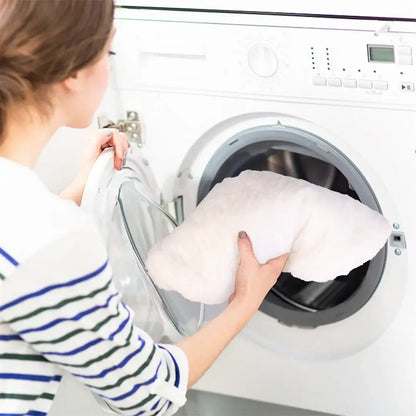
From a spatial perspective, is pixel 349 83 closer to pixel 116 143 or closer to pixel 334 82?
pixel 334 82

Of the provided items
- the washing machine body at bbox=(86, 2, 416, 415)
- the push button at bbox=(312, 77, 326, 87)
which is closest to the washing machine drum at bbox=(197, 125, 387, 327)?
the washing machine body at bbox=(86, 2, 416, 415)

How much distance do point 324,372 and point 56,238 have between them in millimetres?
792

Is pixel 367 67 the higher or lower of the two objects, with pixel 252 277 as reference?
higher

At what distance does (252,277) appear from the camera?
1.21 meters

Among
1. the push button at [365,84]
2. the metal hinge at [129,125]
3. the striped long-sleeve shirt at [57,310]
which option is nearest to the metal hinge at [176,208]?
the metal hinge at [129,125]

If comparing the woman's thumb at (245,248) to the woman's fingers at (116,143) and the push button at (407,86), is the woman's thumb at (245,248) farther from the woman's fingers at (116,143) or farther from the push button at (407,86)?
the push button at (407,86)

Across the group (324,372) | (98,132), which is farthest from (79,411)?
(98,132)

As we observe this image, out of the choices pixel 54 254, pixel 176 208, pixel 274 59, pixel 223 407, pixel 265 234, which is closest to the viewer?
pixel 54 254

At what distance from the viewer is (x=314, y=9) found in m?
1.19

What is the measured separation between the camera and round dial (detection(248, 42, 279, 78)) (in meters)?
1.25

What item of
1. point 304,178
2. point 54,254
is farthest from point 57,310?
point 304,178

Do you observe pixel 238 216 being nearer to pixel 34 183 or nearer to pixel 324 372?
pixel 324 372

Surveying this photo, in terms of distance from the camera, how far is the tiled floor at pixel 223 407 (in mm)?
1656

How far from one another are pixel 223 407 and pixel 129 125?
662 millimetres
